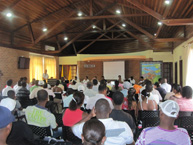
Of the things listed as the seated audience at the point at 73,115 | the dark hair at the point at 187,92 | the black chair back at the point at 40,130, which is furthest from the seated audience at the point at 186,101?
the black chair back at the point at 40,130

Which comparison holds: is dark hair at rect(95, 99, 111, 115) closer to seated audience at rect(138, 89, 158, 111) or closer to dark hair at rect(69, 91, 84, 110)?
dark hair at rect(69, 91, 84, 110)

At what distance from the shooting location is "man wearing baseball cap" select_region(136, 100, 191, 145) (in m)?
1.75

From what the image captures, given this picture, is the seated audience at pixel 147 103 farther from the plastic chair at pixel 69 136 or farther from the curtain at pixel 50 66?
the curtain at pixel 50 66

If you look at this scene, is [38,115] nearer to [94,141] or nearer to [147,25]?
[94,141]

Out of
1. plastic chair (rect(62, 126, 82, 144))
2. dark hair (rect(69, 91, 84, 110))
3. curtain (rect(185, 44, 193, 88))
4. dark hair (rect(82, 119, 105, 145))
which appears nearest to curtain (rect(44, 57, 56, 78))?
curtain (rect(185, 44, 193, 88))

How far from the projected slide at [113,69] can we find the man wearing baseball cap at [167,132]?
13.5 metres

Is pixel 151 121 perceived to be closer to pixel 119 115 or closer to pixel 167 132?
pixel 119 115

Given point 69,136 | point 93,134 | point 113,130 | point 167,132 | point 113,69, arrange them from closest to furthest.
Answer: point 93,134
point 167,132
point 113,130
point 69,136
point 113,69

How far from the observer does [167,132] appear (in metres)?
1.78

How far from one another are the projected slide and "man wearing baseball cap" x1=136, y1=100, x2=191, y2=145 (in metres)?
13.5

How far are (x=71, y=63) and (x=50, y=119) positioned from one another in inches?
550

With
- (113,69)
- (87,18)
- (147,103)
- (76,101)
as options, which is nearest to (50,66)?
(113,69)

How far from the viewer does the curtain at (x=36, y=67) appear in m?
12.4

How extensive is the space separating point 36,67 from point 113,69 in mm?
6040
